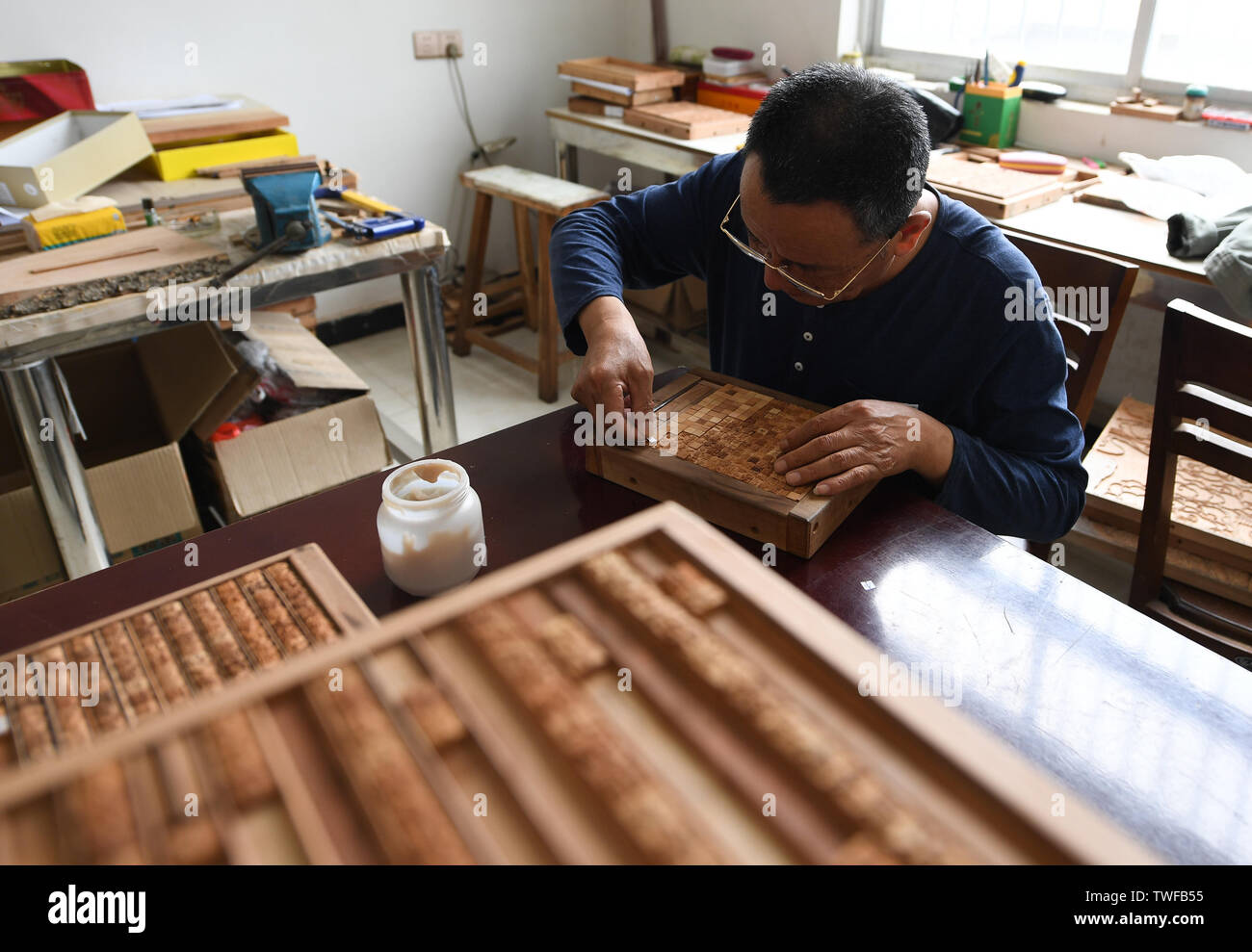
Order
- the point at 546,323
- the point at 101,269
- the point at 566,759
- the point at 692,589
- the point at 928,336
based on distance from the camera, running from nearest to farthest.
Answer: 1. the point at 566,759
2. the point at 692,589
3. the point at 928,336
4. the point at 101,269
5. the point at 546,323

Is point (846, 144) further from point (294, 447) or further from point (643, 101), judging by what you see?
point (643, 101)

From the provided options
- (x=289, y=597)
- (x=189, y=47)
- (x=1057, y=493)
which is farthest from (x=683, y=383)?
(x=189, y=47)

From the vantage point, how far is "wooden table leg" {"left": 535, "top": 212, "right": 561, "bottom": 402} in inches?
125

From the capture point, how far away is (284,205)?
1.87m

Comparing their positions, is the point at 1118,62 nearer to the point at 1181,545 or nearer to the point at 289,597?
the point at 1181,545

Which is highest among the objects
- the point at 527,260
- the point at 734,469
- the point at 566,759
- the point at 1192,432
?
the point at 566,759

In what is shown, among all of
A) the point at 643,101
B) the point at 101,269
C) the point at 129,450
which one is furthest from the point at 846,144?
the point at 643,101

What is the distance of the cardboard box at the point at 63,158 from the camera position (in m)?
2.11

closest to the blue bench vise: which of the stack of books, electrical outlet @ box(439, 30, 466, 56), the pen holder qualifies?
the stack of books

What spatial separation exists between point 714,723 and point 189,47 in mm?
3347

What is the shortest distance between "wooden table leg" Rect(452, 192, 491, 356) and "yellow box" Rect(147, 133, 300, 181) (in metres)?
1.05

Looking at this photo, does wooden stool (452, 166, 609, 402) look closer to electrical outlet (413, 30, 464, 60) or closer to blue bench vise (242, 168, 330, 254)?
electrical outlet (413, 30, 464, 60)

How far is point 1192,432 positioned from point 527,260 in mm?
2708

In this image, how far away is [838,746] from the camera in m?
0.53
